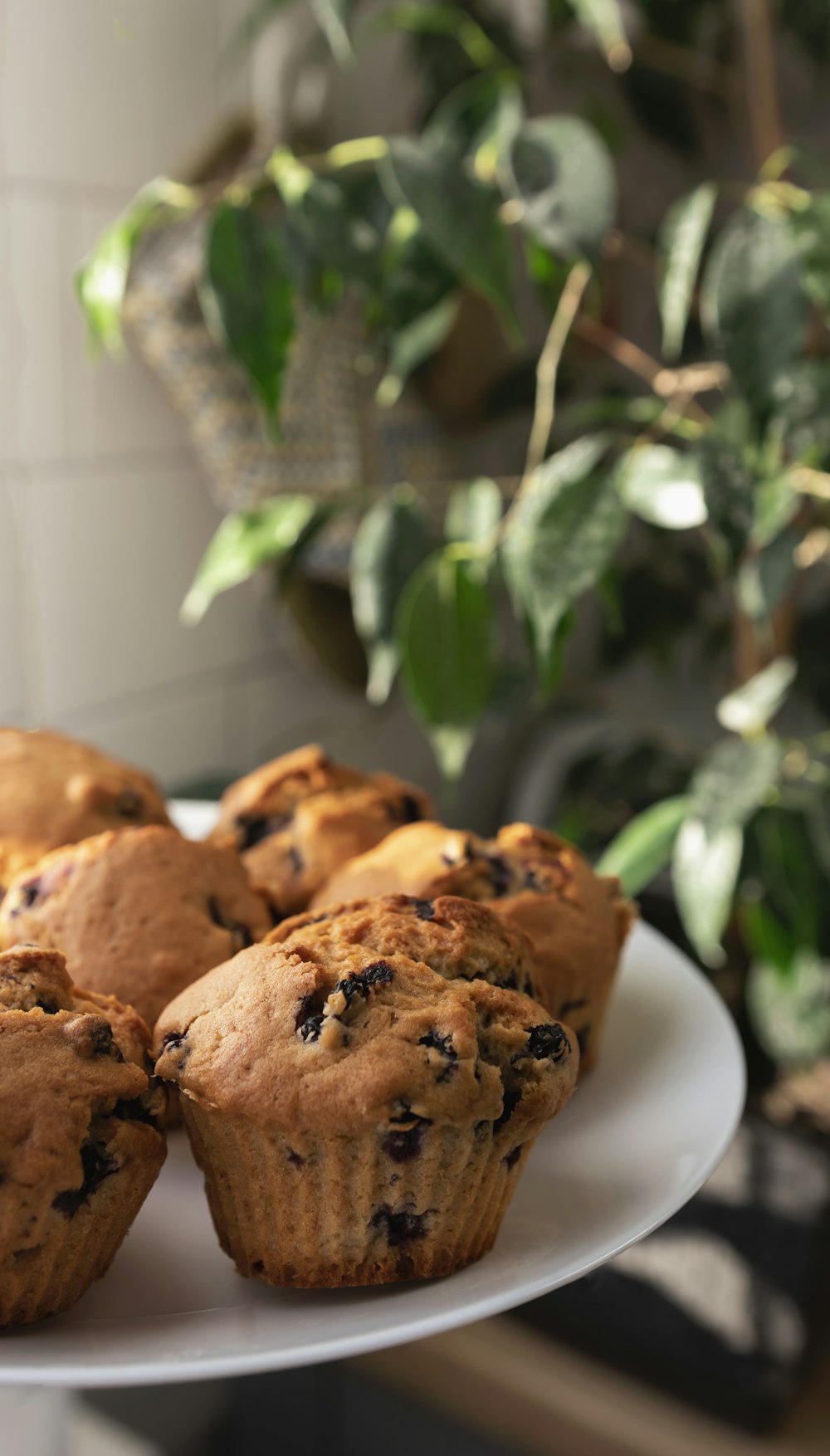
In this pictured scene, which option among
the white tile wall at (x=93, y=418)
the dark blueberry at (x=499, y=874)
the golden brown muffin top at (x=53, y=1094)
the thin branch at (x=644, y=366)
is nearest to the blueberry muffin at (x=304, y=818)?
the dark blueberry at (x=499, y=874)

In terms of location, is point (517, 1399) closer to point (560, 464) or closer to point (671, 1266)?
point (671, 1266)

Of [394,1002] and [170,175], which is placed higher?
[170,175]

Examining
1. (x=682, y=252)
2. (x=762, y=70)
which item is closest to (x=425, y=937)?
(x=682, y=252)

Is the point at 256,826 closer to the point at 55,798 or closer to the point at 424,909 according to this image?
the point at 55,798

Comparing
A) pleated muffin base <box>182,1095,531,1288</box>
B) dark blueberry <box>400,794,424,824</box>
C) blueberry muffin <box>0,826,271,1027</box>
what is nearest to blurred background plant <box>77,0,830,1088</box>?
dark blueberry <box>400,794,424,824</box>

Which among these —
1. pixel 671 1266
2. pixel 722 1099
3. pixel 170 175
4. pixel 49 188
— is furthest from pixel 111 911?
pixel 170 175

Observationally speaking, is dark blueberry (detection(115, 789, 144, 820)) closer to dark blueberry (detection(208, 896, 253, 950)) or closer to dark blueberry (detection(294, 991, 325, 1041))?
dark blueberry (detection(208, 896, 253, 950))

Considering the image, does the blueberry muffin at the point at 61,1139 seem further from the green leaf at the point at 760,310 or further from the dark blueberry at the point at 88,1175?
the green leaf at the point at 760,310
